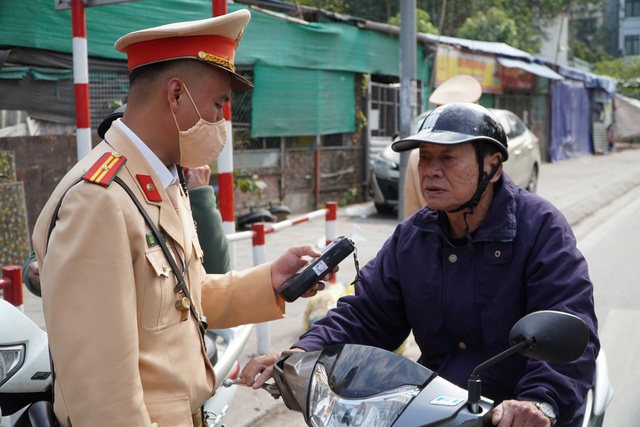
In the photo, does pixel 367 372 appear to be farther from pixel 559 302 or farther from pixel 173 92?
pixel 173 92

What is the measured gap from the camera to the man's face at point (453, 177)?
2.64 meters

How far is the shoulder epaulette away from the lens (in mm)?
1807

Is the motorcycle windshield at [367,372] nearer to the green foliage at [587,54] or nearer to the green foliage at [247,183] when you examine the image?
the green foliage at [247,183]

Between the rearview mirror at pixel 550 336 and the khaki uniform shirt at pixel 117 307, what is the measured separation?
88cm

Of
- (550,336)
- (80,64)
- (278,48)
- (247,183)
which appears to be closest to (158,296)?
(550,336)

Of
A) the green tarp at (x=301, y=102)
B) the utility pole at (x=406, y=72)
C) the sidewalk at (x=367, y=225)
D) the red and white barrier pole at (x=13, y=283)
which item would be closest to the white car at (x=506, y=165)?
the sidewalk at (x=367, y=225)

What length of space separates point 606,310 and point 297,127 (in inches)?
251

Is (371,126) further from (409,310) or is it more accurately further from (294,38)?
(409,310)

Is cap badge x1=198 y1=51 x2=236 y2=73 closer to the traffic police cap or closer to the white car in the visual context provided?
the traffic police cap

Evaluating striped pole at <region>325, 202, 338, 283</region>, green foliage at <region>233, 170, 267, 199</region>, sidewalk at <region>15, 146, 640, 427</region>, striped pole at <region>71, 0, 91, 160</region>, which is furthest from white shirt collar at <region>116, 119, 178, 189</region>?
green foliage at <region>233, 170, 267, 199</region>

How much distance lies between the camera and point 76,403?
1.74 m

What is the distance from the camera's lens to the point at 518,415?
2.06 metres

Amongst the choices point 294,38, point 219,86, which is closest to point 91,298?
point 219,86

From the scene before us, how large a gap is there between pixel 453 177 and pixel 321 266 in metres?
0.66
